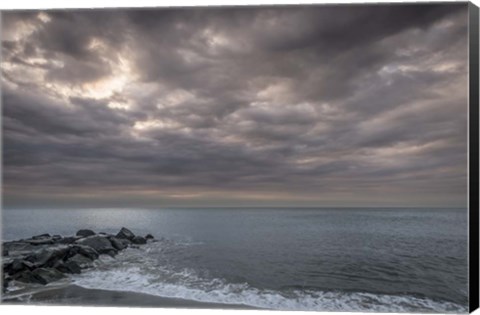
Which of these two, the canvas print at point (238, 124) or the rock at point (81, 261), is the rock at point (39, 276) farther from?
the rock at point (81, 261)

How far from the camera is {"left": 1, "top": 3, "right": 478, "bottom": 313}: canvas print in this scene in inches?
244

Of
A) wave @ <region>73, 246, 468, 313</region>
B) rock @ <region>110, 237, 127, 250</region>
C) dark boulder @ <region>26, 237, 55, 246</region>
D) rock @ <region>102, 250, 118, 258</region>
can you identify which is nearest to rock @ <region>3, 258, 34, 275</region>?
wave @ <region>73, 246, 468, 313</region>

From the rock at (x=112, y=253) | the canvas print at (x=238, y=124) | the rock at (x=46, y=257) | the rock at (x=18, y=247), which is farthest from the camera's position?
the rock at (x=112, y=253)

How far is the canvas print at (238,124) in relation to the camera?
20.3 ft

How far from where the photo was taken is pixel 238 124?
26.0ft

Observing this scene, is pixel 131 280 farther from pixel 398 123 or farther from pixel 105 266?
pixel 398 123

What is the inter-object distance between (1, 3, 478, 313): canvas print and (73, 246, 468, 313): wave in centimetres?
3

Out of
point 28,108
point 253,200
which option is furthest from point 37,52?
point 253,200

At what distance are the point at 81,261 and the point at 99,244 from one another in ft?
5.58

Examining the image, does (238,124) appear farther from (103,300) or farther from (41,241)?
(41,241)

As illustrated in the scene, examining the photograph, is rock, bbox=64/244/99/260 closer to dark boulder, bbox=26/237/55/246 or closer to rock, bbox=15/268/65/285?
rock, bbox=15/268/65/285

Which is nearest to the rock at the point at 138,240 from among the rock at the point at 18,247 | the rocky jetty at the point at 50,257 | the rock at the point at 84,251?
the rocky jetty at the point at 50,257

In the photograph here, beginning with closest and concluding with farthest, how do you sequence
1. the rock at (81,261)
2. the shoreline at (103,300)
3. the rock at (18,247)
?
1. the shoreline at (103,300)
2. the rock at (81,261)
3. the rock at (18,247)

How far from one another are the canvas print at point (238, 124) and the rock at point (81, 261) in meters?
0.07
